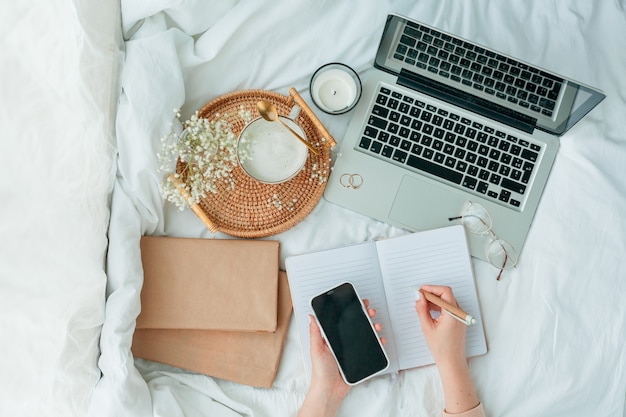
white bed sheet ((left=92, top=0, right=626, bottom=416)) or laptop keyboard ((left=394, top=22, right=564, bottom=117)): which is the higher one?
laptop keyboard ((left=394, top=22, right=564, bottom=117))

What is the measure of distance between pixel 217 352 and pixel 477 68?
0.67 meters

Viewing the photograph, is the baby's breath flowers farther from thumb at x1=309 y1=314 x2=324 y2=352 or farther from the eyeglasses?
the eyeglasses

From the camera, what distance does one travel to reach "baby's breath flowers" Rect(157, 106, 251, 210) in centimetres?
91

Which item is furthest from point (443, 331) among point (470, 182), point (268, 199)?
point (268, 199)

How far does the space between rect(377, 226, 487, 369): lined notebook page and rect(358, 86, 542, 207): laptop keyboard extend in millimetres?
106

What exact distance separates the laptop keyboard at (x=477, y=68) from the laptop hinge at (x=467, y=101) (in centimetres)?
2

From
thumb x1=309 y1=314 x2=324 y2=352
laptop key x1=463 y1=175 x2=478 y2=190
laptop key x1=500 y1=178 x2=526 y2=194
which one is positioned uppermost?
laptop key x1=500 y1=178 x2=526 y2=194

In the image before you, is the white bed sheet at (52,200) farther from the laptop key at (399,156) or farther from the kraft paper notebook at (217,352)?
the laptop key at (399,156)

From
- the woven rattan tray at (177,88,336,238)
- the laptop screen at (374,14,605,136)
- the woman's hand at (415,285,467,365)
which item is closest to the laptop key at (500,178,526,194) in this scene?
the laptop screen at (374,14,605,136)

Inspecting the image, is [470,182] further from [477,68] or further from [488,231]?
[477,68]

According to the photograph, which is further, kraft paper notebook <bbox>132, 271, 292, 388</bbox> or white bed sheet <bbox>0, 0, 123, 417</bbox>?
kraft paper notebook <bbox>132, 271, 292, 388</bbox>

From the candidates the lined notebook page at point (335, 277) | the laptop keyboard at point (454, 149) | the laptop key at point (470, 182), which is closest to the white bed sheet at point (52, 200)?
the lined notebook page at point (335, 277)

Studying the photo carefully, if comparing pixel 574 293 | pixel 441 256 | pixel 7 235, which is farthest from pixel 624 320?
pixel 7 235

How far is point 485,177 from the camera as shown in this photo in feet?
3.18
